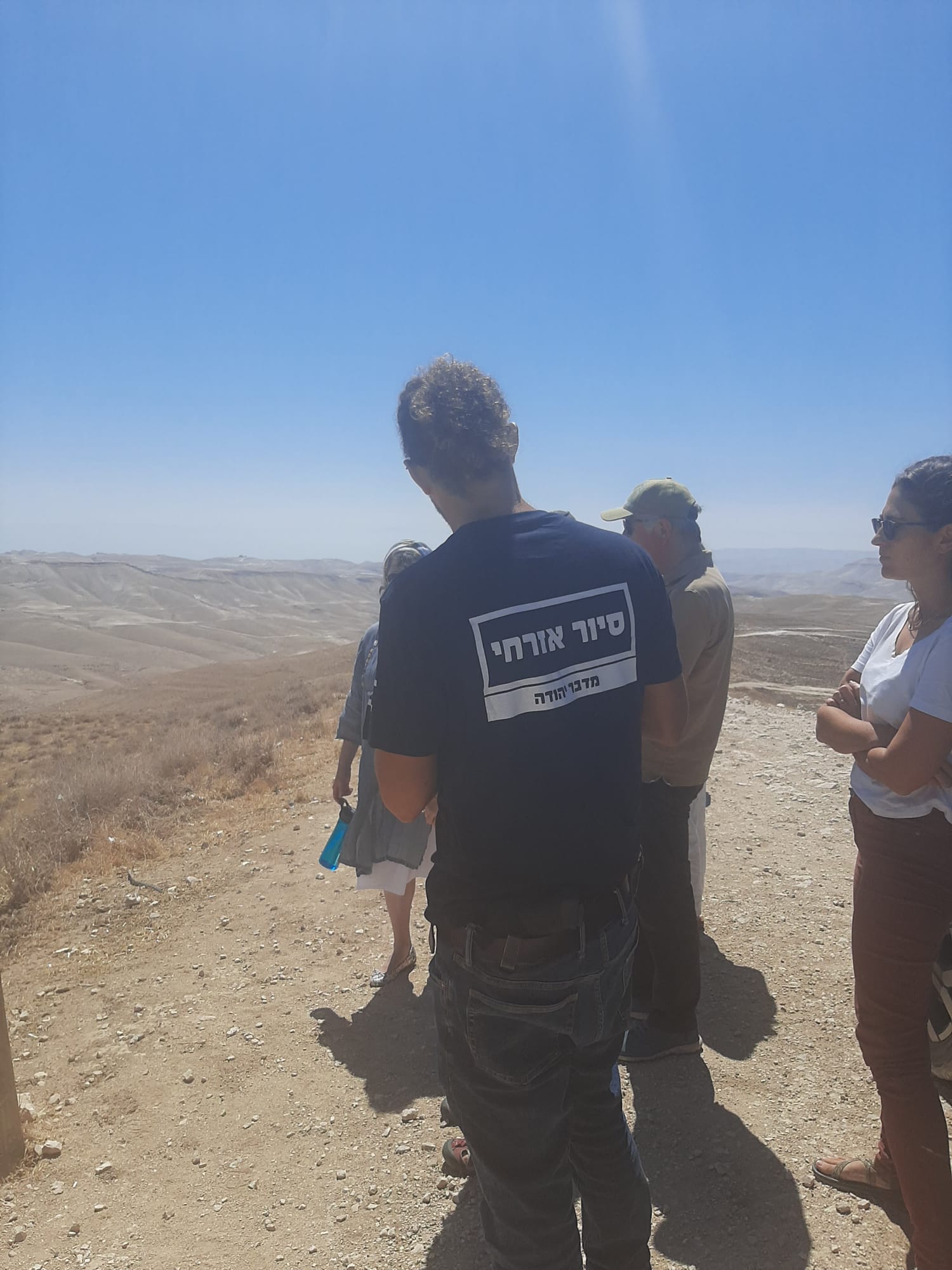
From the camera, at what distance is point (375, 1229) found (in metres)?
2.54

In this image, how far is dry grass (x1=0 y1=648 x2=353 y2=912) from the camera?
6.30 meters

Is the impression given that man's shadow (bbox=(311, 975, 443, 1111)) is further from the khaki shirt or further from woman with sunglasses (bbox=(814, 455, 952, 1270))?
woman with sunglasses (bbox=(814, 455, 952, 1270))

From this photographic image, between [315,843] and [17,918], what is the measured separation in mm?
2052

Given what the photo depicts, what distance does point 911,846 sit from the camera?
1937 mm

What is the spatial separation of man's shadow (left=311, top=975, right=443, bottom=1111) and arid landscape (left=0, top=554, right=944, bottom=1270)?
15mm

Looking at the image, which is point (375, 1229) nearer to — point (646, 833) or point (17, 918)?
point (646, 833)

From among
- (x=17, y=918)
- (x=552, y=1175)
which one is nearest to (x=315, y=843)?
(x=17, y=918)

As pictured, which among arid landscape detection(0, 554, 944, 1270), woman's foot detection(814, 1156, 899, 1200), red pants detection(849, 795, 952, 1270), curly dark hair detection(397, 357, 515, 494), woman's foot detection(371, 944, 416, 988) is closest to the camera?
curly dark hair detection(397, 357, 515, 494)

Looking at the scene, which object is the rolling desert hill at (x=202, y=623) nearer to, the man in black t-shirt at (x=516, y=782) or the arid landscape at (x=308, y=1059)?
the arid landscape at (x=308, y=1059)

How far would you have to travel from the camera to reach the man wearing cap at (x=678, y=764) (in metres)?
2.99

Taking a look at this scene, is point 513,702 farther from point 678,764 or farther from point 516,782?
point 678,764

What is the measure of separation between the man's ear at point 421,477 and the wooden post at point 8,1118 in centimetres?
261

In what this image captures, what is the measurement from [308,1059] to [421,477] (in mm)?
2951

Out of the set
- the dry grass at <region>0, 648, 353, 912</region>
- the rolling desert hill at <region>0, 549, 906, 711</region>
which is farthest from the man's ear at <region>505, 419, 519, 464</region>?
the rolling desert hill at <region>0, 549, 906, 711</region>
